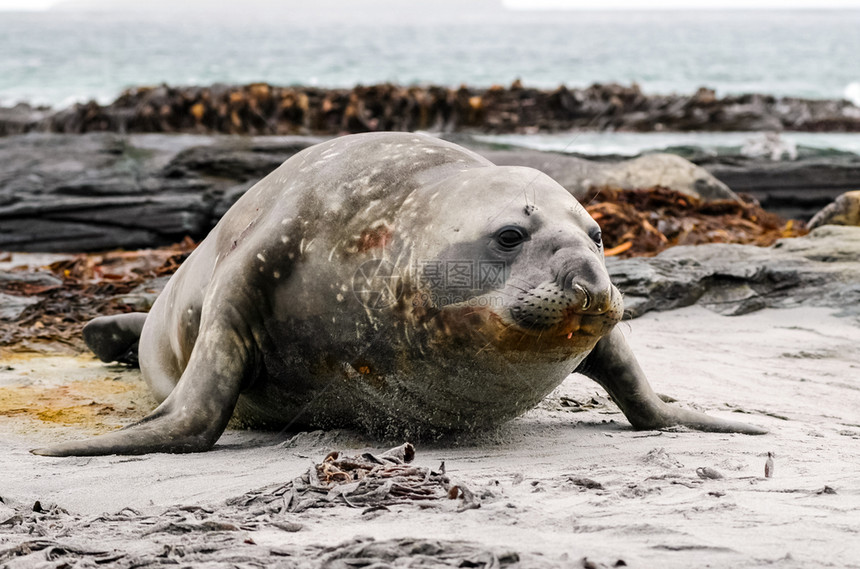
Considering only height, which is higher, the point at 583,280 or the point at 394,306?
the point at 583,280

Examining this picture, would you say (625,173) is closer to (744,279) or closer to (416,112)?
(744,279)

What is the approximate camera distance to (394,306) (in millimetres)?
3537

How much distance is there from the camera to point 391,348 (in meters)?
3.59

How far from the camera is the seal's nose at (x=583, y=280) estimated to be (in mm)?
3107

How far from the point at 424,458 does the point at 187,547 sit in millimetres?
1313

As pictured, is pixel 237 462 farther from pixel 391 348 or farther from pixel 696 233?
pixel 696 233

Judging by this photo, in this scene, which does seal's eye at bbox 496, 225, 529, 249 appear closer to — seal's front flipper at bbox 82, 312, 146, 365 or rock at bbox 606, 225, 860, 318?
seal's front flipper at bbox 82, 312, 146, 365

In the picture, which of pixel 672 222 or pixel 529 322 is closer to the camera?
pixel 529 322

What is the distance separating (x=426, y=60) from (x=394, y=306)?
51.4 meters

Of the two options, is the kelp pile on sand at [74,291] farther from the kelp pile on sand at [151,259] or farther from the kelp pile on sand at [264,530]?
the kelp pile on sand at [264,530]

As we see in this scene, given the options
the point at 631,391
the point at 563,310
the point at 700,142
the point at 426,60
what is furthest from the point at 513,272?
the point at 426,60

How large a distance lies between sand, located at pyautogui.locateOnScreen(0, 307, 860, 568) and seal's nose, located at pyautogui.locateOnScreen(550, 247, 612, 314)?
502 mm

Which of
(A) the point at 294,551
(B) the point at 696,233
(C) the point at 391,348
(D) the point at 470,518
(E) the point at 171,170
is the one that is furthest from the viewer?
(E) the point at 171,170

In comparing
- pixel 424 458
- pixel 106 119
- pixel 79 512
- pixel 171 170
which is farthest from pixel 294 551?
pixel 106 119
